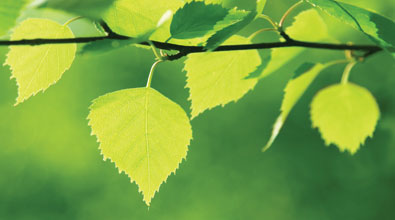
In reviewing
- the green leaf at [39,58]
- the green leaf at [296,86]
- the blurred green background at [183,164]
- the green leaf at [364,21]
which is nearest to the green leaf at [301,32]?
the green leaf at [296,86]

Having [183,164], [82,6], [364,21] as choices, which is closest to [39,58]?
[82,6]

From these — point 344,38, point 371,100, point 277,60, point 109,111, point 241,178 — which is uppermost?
point 109,111

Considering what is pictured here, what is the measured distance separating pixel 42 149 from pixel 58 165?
1.45 feet

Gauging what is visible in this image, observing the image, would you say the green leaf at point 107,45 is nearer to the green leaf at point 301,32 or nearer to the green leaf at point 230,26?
the green leaf at point 230,26

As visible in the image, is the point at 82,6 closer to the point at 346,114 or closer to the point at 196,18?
the point at 196,18

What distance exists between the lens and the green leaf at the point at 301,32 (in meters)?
0.73

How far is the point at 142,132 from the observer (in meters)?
0.64

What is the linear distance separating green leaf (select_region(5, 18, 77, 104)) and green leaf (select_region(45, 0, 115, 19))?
0.21 metres

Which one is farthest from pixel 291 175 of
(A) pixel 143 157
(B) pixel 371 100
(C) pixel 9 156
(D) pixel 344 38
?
(A) pixel 143 157

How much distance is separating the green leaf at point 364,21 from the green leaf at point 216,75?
0.18 meters

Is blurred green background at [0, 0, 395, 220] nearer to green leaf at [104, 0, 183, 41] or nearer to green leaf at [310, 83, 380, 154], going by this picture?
green leaf at [310, 83, 380, 154]

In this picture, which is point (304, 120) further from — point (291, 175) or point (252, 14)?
point (252, 14)

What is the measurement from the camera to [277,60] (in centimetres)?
72

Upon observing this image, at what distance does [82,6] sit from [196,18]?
7.5 inches
